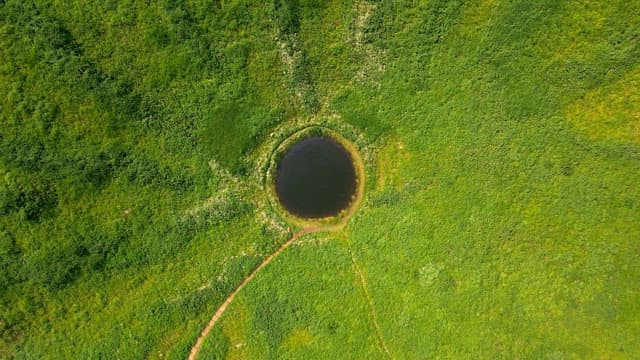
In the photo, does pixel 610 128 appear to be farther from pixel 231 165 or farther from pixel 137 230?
pixel 137 230

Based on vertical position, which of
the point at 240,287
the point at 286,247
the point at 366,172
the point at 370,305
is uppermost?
the point at 366,172

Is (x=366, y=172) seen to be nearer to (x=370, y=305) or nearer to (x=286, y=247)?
(x=286, y=247)

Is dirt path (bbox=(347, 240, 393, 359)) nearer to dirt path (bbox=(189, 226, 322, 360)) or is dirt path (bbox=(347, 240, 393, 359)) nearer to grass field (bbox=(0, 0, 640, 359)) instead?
grass field (bbox=(0, 0, 640, 359))

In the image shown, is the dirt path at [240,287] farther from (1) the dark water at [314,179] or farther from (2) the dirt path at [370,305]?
(2) the dirt path at [370,305]

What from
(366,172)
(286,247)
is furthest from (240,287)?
(366,172)

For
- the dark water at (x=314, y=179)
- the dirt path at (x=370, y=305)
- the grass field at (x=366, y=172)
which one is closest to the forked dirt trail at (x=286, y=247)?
the dirt path at (x=370, y=305)
